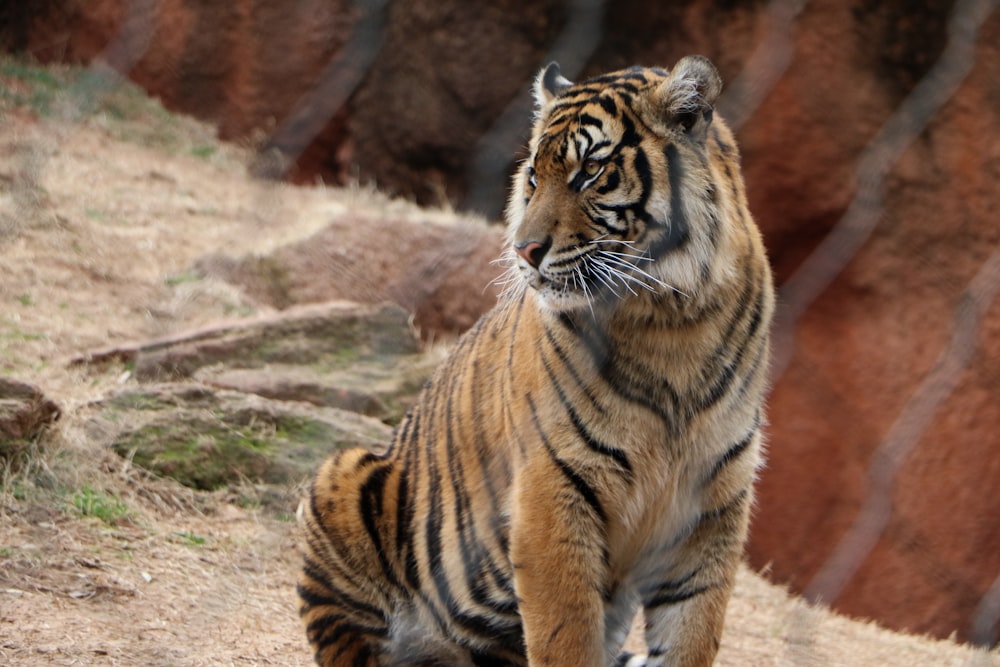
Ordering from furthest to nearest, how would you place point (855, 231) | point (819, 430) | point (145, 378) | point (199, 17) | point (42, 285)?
point (199, 17)
point (819, 430)
point (855, 231)
point (42, 285)
point (145, 378)

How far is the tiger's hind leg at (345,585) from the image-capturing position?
2479 mm

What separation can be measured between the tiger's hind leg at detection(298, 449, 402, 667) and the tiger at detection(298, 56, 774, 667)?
298mm

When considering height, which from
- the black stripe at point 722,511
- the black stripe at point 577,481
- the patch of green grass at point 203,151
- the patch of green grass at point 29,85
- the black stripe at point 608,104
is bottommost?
the patch of green grass at point 29,85

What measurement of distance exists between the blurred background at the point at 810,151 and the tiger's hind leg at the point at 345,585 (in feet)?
7.57

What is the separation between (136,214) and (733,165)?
12.5 feet

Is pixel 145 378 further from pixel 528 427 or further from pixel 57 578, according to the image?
pixel 528 427

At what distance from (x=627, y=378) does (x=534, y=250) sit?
0.28m

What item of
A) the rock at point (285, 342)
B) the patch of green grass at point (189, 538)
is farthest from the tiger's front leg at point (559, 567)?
the rock at point (285, 342)

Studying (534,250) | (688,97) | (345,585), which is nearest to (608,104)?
(688,97)

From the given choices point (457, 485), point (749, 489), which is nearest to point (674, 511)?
point (749, 489)

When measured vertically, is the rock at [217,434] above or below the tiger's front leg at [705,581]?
below

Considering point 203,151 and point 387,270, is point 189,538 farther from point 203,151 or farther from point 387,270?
point 203,151

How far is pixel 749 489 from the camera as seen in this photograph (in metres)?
2.21

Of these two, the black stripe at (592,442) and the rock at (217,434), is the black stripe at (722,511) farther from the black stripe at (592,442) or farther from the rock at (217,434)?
the rock at (217,434)
